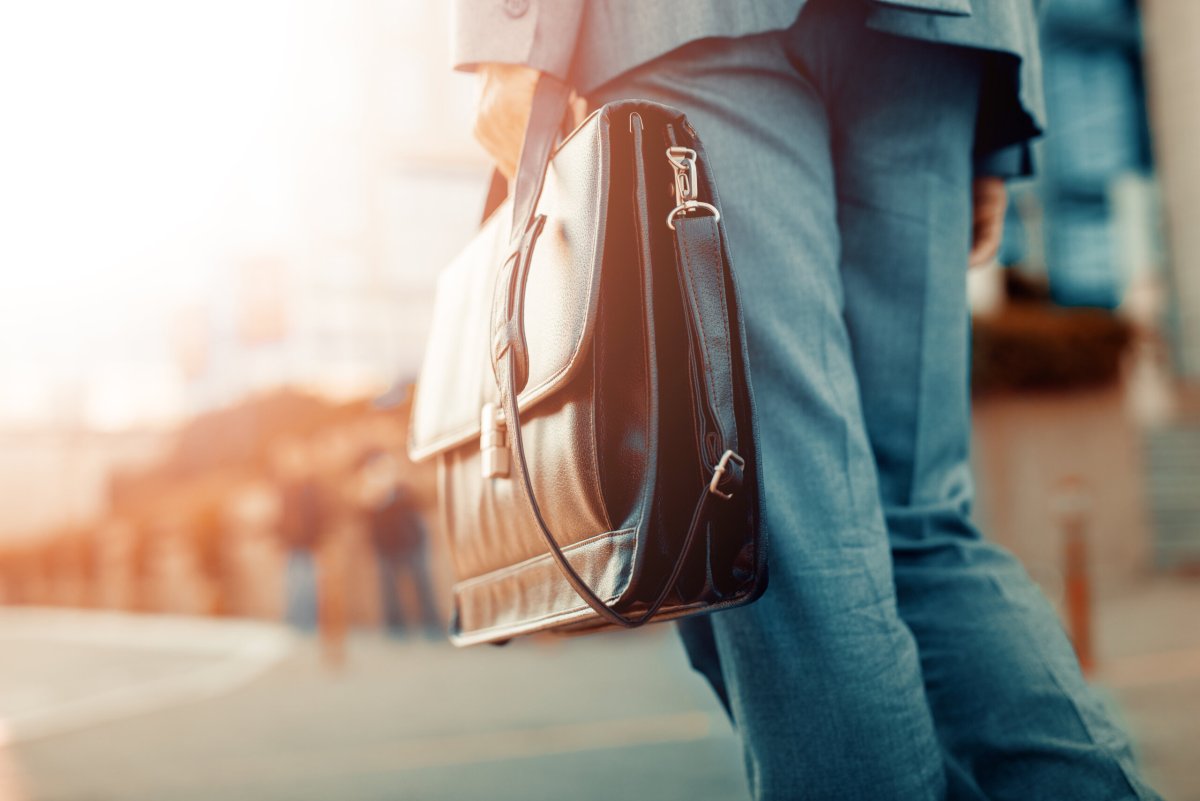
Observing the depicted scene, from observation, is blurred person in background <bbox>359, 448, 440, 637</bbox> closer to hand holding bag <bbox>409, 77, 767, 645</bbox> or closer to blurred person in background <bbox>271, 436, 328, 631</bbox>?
blurred person in background <bbox>271, 436, 328, 631</bbox>

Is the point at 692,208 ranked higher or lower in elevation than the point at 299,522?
higher

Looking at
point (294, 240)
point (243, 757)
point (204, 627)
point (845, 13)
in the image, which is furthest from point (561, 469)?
point (294, 240)

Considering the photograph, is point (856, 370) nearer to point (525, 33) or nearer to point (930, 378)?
point (930, 378)

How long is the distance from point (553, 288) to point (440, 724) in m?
3.23

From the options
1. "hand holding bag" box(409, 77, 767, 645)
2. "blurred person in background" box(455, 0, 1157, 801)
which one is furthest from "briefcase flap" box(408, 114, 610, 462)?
"blurred person in background" box(455, 0, 1157, 801)

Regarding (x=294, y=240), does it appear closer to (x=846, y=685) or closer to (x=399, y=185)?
(x=399, y=185)

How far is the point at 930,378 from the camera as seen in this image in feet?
3.57

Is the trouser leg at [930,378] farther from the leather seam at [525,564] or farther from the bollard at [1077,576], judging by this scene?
the bollard at [1077,576]

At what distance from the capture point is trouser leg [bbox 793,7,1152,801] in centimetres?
102

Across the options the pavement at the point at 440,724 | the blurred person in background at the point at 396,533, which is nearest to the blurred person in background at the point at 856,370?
the pavement at the point at 440,724

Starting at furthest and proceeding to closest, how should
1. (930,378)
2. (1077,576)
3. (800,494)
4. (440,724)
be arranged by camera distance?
(1077,576)
(440,724)
(930,378)
(800,494)

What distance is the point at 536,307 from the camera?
39.2 inches

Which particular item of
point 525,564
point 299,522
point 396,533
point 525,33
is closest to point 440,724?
point 525,564

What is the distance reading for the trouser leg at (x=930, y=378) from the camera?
3.36 feet
